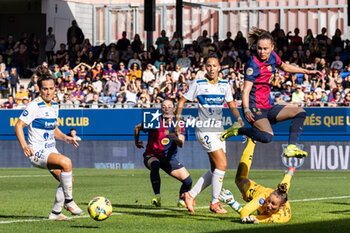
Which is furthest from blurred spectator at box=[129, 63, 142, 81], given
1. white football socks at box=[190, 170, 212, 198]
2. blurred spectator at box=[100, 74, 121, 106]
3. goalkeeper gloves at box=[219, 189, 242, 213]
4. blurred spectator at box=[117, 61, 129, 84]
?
goalkeeper gloves at box=[219, 189, 242, 213]

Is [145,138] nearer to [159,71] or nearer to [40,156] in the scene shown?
[159,71]

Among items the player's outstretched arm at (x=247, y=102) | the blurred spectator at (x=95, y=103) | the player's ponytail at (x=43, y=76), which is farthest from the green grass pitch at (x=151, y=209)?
the blurred spectator at (x=95, y=103)

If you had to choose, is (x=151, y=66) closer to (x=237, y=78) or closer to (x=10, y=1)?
(x=237, y=78)

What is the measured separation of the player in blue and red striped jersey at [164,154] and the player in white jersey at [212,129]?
54.0 inches

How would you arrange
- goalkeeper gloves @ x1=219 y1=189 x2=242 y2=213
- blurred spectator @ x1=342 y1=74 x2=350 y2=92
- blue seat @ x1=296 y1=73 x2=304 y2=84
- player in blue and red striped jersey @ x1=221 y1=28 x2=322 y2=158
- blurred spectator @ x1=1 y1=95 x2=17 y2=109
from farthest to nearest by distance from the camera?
blurred spectator @ x1=1 y1=95 x2=17 y2=109
blue seat @ x1=296 y1=73 x2=304 y2=84
blurred spectator @ x1=342 y1=74 x2=350 y2=92
player in blue and red striped jersey @ x1=221 y1=28 x2=322 y2=158
goalkeeper gloves @ x1=219 y1=189 x2=242 y2=213

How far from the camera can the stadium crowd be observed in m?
25.7

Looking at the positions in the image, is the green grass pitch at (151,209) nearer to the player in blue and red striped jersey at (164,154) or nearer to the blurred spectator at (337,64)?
the player in blue and red striped jersey at (164,154)

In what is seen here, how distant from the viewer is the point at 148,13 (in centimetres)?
3284

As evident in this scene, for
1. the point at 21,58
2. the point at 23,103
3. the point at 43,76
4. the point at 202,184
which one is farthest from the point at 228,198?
the point at 21,58

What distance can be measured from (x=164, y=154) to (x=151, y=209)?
1.10 meters

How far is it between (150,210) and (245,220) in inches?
94.0

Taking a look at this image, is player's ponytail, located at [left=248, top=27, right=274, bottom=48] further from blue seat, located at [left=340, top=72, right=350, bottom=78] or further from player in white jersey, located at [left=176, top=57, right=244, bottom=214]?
blue seat, located at [left=340, top=72, right=350, bottom=78]

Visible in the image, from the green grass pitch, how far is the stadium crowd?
7.31 meters

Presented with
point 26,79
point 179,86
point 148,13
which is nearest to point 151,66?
point 179,86
